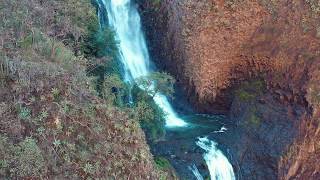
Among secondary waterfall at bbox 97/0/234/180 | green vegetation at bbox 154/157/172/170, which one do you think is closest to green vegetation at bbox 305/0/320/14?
secondary waterfall at bbox 97/0/234/180

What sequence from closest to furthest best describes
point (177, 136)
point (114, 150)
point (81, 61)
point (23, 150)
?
point (23, 150) < point (114, 150) < point (81, 61) < point (177, 136)

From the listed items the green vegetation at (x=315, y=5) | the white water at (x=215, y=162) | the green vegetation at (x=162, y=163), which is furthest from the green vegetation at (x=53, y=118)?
the green vegetation at (x=315, y=5)

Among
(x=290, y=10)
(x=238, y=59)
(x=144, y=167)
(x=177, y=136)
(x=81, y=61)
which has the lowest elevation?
(x=144, y=167)

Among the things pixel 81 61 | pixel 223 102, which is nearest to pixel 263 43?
pixel 223 102

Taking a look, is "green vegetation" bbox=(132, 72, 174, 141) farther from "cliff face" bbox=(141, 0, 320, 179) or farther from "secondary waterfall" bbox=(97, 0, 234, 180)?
"cliff face" bbox=(141, 0, 320, 179)

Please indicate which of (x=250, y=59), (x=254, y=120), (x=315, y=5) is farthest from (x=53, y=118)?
(x=315, y=5)

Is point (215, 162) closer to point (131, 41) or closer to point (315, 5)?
point (131, 41)

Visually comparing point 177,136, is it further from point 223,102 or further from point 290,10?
point 290,10
